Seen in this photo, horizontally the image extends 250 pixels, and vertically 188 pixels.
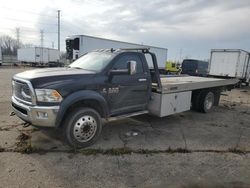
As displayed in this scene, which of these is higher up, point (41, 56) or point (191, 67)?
point (41, 56)

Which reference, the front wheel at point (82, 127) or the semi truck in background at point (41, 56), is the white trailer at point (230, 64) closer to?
the front wheel at point (82, 127)

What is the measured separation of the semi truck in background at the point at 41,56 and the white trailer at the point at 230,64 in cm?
2986

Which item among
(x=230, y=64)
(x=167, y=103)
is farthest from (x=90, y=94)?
(x=230, y=64)

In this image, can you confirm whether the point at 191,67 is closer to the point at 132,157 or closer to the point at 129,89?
the point at 129,89

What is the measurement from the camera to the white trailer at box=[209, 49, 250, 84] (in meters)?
19.7

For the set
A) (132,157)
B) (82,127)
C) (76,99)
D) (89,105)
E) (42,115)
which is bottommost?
(132,157)

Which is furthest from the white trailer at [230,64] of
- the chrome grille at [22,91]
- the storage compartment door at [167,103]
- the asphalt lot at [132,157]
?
the chrome grille at [22,91]

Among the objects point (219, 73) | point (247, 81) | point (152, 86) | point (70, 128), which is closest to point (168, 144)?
point (152, 86)

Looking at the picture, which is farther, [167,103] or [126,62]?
[167,103]

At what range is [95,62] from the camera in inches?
221

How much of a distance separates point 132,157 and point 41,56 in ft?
137

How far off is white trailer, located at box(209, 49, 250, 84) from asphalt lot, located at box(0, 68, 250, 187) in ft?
48.1

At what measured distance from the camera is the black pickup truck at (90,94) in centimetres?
440

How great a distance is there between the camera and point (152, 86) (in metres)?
6.27
